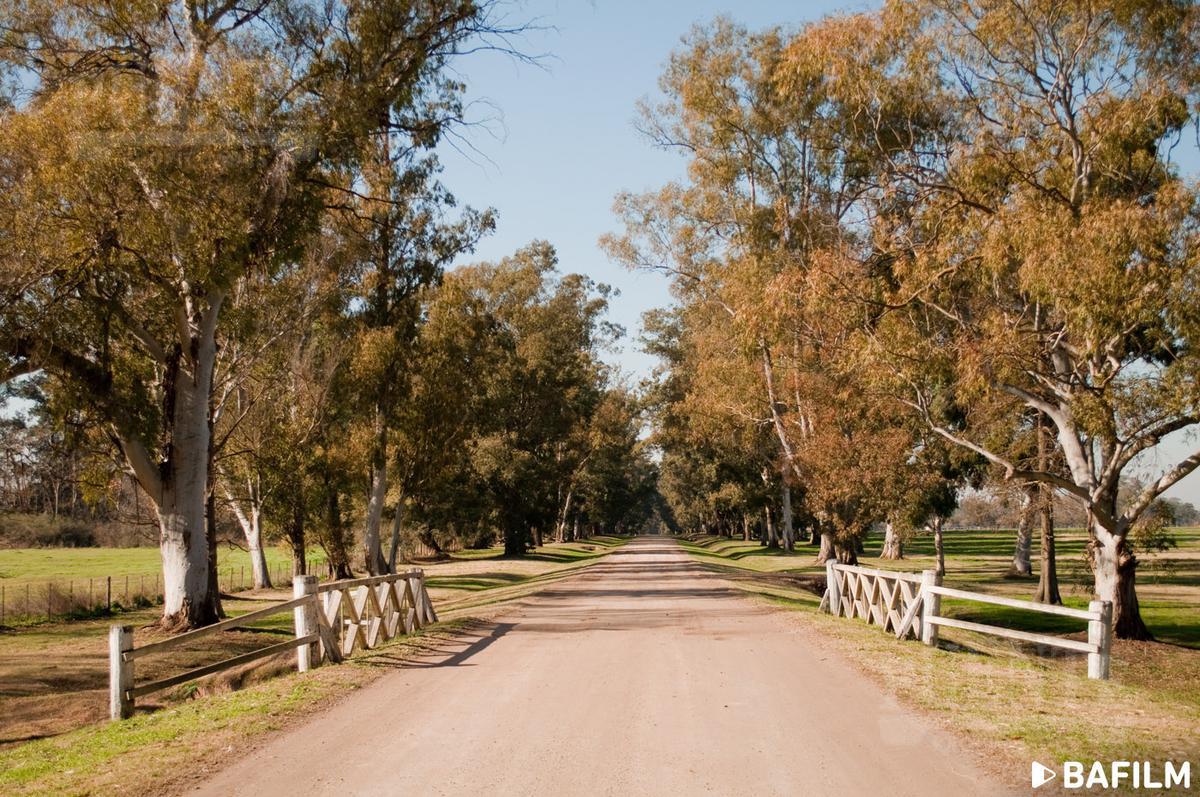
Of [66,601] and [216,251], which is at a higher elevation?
[216,251]

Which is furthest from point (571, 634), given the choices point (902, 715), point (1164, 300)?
point (1164, 300)

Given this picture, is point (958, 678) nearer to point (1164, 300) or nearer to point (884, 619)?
point (884, 619)

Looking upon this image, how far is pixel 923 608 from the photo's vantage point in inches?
531

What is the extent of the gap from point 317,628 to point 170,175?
8374 millimetres

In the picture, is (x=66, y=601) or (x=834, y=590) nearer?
(x=834, y=590)

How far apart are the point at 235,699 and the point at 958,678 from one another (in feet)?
26.2

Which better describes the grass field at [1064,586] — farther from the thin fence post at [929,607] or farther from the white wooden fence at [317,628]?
the white wooden fence at [317,628]

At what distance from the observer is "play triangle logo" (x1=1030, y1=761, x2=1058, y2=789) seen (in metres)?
6.36

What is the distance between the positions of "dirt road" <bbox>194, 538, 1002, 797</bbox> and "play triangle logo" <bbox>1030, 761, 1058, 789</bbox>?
342mm

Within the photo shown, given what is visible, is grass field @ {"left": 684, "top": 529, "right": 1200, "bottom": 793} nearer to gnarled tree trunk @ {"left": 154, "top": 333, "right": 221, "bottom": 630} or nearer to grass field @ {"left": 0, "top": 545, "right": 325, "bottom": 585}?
gnarled tree trunk @ {"left": 154, "top": 333, "right": 221, "bottom": 630}

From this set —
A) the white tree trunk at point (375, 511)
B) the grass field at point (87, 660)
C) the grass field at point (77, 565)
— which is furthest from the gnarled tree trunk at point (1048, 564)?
the grass field at point (77, 565)

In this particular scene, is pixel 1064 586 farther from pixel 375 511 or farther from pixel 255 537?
pixel 255 537

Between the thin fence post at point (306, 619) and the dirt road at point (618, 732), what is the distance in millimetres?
1317

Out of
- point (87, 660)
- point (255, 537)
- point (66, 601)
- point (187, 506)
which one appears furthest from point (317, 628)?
point (255, 537)
